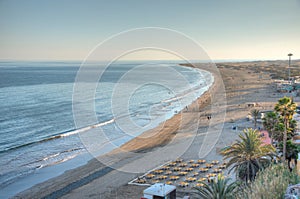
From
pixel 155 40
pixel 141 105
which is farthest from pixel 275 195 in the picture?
pixel 141 105

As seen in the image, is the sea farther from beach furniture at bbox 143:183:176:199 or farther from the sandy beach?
beach furniture at bbox 143:183:176:199

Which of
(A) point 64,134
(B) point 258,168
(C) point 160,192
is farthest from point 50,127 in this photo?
(B) point 258,168

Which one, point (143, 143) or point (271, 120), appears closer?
point (271, 120)

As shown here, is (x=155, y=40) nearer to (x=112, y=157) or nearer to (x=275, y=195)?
(x=275, y=195)

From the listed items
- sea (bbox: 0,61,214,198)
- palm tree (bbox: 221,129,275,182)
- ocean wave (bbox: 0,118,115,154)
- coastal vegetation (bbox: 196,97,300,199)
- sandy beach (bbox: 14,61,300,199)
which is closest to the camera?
coastal vegetation (bbox: 196,97,300,199)

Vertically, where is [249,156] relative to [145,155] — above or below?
above

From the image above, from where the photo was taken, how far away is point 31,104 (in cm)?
5769

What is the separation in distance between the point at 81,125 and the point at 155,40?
28.0 meters

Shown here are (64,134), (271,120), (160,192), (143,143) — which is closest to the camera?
(160,192)

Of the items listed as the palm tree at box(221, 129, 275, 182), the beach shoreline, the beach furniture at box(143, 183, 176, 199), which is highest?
the palm tree at box(221, 129, 275, 182)

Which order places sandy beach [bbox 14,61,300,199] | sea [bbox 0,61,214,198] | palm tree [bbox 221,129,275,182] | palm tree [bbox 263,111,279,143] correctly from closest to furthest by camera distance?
palm tree [bbox 221,129,275,182]
sandy beach [bbox 14,61,300,199]
palm tree [bbox 263,111,279,143]
sea [bbox 0,61,214,198]

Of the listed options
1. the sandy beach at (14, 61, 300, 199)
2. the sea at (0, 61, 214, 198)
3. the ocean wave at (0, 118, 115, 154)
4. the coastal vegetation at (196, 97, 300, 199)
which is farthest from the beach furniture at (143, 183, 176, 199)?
the ocean wave at (0, 118, 115, 154)

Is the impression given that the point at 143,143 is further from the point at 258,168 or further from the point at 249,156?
the point at 258,168

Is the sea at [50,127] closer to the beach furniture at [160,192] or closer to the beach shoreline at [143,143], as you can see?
the beach shoreline at [143,143]
